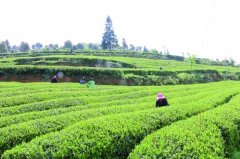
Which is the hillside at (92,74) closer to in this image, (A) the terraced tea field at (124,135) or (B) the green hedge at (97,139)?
(A) the terraced tea field at (124,135)

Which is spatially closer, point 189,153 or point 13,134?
point 189,153

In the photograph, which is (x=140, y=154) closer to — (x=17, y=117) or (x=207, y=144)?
(x=207, y=144)

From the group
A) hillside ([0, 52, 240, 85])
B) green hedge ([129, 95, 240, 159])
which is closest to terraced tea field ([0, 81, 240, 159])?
green hedge ([129, 95, 240, 159])

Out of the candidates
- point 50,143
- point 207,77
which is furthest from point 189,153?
point 207,77

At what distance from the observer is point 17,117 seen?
18.6 m

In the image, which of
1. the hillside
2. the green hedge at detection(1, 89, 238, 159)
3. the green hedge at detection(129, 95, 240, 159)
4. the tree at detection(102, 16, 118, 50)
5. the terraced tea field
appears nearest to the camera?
the green hedge at detection(129, 95, 240, 159)

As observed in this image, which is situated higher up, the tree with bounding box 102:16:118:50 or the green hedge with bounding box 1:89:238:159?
the tree with bounding box 102:16:118:50

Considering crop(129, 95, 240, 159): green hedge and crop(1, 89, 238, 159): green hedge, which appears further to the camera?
crop(1, 89, 238, 159): green hedge

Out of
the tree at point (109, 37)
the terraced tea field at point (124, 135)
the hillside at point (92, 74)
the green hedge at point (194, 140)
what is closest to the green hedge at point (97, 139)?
the terraced tea field at point (124, 135)

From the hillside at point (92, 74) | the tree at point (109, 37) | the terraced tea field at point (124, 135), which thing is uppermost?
the tree at point (109, 37)

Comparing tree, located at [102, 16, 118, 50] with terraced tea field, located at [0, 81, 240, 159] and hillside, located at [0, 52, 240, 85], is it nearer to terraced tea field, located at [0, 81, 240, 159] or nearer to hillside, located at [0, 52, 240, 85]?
hillside, located at [0, 52, 240, 85]

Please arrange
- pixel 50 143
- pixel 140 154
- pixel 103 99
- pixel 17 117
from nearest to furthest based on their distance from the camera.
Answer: pixel 140 154
pixel 50 143
pixel 17 117
pixel 103 99

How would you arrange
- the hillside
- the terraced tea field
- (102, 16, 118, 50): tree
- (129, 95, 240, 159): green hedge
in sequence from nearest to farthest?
(129, 95, 240, 159): green hedge → the terraced tea field → the hillside → (102, 16, 118, 50): tree

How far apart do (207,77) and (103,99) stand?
2017 inches
